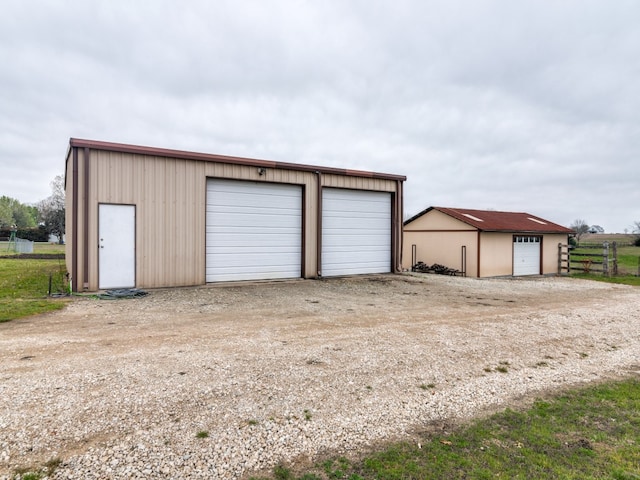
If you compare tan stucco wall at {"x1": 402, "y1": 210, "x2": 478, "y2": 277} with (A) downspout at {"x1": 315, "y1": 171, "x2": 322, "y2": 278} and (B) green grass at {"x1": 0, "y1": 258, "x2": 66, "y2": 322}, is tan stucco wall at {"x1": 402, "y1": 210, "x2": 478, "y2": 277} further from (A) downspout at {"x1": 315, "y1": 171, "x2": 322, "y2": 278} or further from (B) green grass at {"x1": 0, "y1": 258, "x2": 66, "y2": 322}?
(B) green grass at {"x1": 0, "y1": 258, "x2": 66, "y2": 322}

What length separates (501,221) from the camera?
18.0m

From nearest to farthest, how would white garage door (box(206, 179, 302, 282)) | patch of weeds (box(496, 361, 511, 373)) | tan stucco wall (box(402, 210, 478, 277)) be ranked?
patch of weeds (box(496, 361, 511, 373))
white garage door (box(206, 179, 302, 282))
tan stucco wall (box(402, 210, 478, 277))

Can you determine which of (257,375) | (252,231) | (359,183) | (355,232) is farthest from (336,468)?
(359,183)

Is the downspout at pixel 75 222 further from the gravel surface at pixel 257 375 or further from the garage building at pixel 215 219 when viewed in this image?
the gravel surface at pixel 257 375

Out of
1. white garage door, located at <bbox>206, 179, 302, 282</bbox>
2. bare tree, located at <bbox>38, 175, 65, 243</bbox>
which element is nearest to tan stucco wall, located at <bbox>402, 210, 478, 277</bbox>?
white garage door, located at <bbox>206, 179, 302, 282</bbox>

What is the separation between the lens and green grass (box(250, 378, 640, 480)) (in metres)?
2.43

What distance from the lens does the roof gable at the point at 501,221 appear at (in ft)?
54.3

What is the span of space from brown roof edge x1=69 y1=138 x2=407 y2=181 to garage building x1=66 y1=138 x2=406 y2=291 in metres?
0.03

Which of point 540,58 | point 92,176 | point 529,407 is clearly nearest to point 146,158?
point 92,176

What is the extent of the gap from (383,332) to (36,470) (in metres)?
4.63

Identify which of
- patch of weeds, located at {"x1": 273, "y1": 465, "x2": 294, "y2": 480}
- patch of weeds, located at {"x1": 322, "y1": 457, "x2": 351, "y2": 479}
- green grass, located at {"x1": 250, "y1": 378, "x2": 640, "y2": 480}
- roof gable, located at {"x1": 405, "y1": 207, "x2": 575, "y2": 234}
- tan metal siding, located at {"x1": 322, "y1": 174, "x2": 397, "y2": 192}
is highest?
tan metal siding, located at {"x1": 322, "y1": 174, "x2": 397, "y2": 192}

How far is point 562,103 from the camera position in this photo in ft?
60.7

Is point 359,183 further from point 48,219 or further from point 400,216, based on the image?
point 48,219

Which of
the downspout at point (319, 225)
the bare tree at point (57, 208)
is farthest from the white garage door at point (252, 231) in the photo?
the bare tree at point (57, 208)
